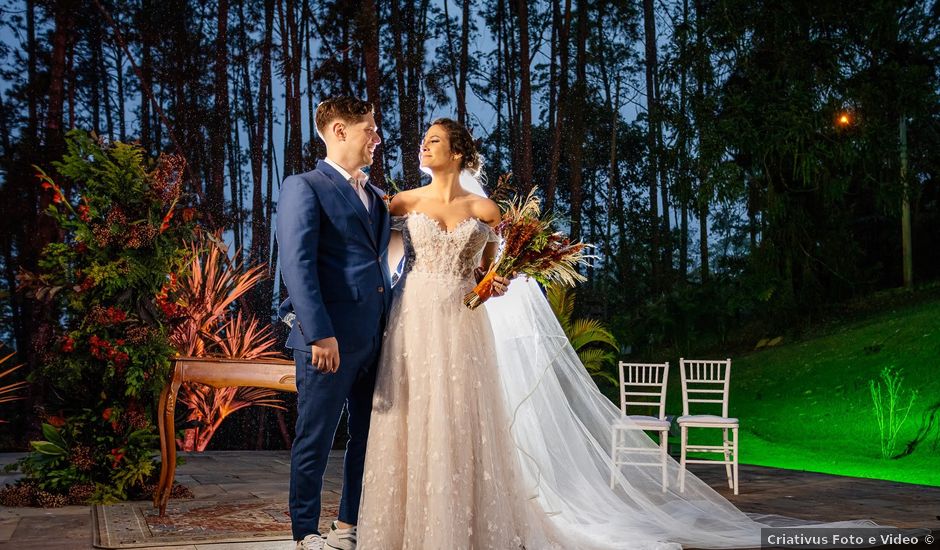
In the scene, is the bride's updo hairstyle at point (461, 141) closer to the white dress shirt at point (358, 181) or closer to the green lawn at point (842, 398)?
the white dress shirt at point (358, 181)

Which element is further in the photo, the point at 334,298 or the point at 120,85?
the point at 120,85

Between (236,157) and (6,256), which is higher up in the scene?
(236,157)

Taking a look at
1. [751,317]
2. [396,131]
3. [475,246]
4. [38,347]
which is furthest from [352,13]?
[475,246]

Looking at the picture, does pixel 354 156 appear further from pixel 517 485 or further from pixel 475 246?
pixel 517 485

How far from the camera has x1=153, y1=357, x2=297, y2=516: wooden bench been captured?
380 cm

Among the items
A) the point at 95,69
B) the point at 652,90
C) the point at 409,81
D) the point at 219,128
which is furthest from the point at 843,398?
the point at 95,69

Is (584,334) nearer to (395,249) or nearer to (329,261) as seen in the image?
(395,249)

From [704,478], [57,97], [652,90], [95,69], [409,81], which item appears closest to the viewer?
[704,478]

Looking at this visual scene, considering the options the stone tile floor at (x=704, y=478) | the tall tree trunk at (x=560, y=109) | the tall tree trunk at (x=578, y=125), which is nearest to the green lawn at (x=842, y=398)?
the stone tile floor at (x=704, y=478)

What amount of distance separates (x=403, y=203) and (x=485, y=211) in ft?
1.05

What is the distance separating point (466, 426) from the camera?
2805 millimetres

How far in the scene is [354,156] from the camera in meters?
2.80

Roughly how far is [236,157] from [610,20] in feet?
26.0

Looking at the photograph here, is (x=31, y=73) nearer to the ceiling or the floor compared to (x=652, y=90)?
nearer to the floor
